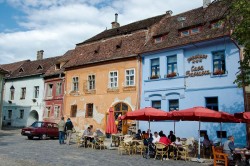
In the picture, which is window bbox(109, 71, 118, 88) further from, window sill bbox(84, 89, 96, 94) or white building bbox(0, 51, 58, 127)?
white building bbox(0, 51, 58, 127)

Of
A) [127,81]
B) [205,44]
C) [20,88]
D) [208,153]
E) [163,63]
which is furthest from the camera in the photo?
[20,88]

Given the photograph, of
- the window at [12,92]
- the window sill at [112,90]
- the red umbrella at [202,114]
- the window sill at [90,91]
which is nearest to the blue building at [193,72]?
the window sill at [112,90]

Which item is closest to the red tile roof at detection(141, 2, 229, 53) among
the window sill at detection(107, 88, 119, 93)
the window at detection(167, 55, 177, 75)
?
the window at detection(167, 55, 177, 75)

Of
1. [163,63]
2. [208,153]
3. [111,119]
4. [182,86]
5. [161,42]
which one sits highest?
[161,42]

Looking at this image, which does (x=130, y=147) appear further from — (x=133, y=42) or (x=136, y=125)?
(x=133, y=42)

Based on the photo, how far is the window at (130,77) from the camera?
81.5ft

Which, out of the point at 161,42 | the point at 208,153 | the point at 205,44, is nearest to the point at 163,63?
the point at 161,42

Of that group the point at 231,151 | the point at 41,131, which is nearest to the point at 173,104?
the point at 231,151

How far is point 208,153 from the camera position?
52.8ft

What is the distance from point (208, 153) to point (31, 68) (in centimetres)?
2951

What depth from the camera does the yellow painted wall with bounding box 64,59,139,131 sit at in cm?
2489

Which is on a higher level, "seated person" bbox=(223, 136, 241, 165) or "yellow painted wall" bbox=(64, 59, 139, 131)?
"yellow painted wall" bbox=(64, 59, 139, 131)

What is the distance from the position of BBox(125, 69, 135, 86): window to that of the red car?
293 inches

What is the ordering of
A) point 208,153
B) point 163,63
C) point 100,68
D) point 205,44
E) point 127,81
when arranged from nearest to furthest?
point 208,153, point 205,44, point 163,63, point 127,81, point 100,68
